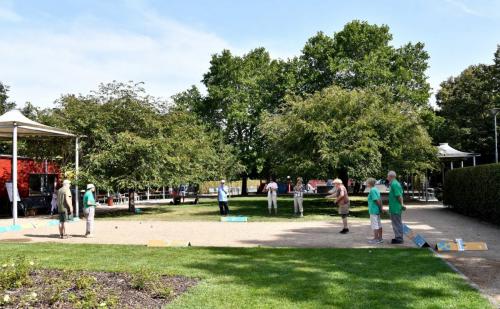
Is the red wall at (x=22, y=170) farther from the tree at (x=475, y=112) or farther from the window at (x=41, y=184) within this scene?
the tree at (x=475, y=112)

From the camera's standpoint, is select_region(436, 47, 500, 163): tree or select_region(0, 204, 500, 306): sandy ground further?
select_region(436, 47, 500, 163): tree

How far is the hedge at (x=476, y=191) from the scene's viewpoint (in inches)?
648

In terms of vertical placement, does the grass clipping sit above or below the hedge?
below

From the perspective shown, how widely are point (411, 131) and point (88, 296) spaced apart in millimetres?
22531

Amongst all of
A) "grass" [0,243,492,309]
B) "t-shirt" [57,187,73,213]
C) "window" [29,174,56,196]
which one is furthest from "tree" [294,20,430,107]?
"grass" [0,243,492,309]

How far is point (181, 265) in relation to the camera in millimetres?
9047

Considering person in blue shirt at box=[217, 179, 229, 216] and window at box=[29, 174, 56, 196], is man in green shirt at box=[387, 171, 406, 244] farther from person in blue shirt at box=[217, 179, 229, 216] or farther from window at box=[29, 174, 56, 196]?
window at box=[29, 174, 56, 196]

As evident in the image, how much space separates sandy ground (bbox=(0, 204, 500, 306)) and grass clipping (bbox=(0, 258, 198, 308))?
15.5ft

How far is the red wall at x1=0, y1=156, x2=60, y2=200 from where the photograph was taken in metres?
25.1

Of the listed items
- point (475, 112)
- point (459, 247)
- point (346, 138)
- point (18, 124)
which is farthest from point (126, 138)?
point (475, 112)

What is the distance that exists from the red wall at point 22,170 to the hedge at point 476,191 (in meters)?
21.0

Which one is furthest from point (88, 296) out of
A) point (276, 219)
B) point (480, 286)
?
point (276, 219)

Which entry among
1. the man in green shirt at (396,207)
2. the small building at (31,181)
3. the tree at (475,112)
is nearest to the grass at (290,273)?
the man in green shirt at (396,207)

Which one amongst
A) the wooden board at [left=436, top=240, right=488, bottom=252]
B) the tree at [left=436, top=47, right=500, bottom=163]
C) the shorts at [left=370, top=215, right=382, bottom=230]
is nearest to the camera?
the wooden board at [left=436, top=240, right=488, bottom=252]
